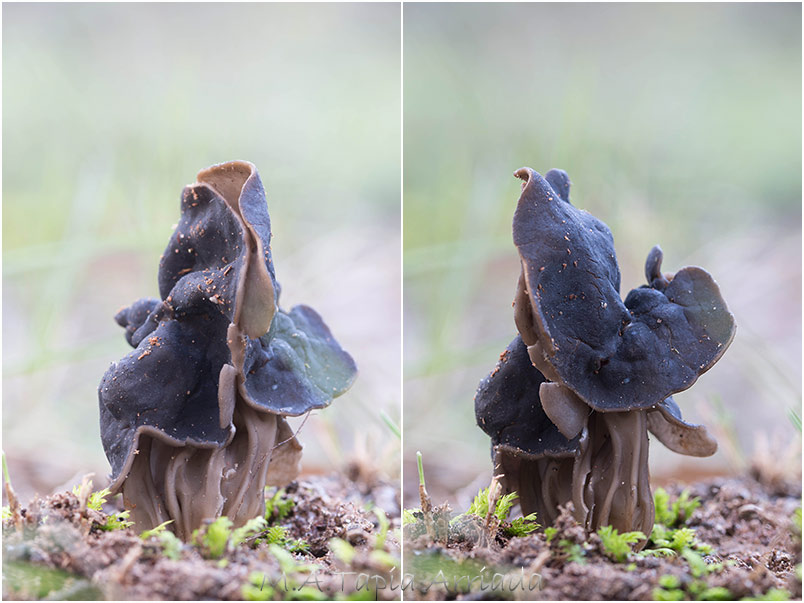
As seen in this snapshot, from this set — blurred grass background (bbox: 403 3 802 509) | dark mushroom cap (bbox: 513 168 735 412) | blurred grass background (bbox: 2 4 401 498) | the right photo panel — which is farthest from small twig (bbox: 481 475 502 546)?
blurred grass background (bbox: 2 4 401 498)

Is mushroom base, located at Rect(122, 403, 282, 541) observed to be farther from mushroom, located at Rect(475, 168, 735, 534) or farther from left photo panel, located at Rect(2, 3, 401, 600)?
mushroom, located at Rect(475, 168, 735, 534)

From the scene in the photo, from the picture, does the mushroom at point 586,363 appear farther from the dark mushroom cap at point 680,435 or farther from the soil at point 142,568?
the soil at point 142,568

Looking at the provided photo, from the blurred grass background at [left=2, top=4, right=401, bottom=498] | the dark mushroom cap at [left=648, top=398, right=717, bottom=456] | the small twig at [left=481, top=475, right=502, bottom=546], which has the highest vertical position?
the blurred grass background at [left=2, top=4, right=401, bottom=498]

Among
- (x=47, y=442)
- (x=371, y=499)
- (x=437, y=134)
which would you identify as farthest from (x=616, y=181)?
(x=47, y=442)

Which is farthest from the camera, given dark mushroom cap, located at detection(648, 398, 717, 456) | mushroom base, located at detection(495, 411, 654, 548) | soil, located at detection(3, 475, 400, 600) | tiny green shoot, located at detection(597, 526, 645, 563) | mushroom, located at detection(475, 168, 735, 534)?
dark mushroom cap, located at detection(648, 398, 717, 456)

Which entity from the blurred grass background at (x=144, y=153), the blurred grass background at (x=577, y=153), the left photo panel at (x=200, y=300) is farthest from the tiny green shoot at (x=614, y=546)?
the blurred grass background at (x=144, y=153)

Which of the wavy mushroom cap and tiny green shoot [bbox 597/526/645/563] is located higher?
the wavy mushroom cap

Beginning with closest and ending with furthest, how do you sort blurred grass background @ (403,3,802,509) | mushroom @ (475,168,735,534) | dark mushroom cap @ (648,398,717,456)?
mushroom @ (475,168,735,534)
dark mushroom cap @ (648,398,717,456)
blurred grass background @ (403,3,802,509)

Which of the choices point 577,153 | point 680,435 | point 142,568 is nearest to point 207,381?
point 142,568
